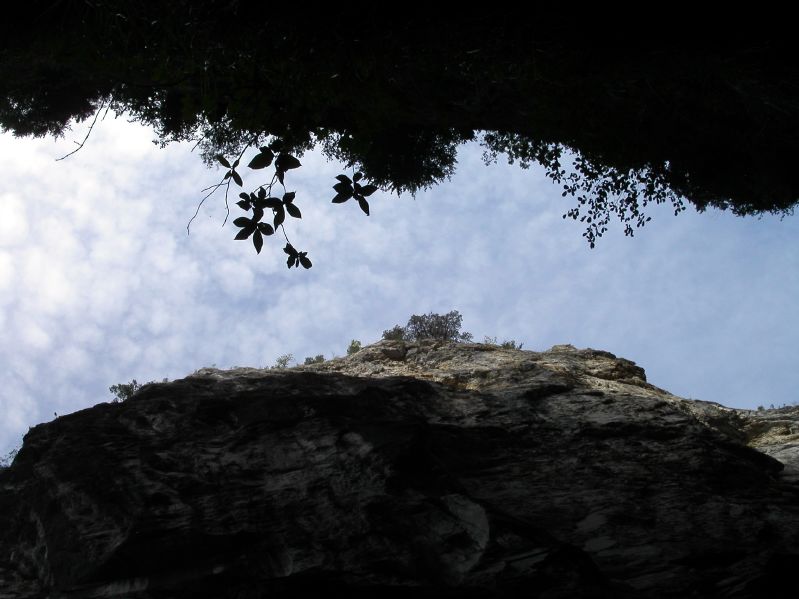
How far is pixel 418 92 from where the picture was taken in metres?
13.3

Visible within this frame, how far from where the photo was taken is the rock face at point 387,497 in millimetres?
7492

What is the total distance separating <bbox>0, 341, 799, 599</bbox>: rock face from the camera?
7492 millimetres

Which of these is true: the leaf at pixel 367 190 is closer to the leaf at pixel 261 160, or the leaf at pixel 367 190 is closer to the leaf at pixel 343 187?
the leaf at pixel 343 187

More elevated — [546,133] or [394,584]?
[546,133]

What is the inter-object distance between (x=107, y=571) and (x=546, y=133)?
34.1 ft

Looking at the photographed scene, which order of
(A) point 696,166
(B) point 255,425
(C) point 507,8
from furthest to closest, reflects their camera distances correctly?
(A) point 696,166, (B) point 255,425, (C) point 507,8

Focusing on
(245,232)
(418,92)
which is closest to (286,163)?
(245,232)

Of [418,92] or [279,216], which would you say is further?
[418,92]

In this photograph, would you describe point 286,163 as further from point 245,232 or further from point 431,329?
point 431,329

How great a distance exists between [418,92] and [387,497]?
7.74 m

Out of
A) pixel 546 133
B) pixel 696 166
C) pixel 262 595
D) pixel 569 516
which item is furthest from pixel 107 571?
pixel 696 166

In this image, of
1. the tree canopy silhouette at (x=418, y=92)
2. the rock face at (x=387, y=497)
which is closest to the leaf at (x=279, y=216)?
the tree canopy silhouette at (x=418, y=92)

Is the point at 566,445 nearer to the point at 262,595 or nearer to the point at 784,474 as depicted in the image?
the point at 784,474

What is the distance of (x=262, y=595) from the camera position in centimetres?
729
